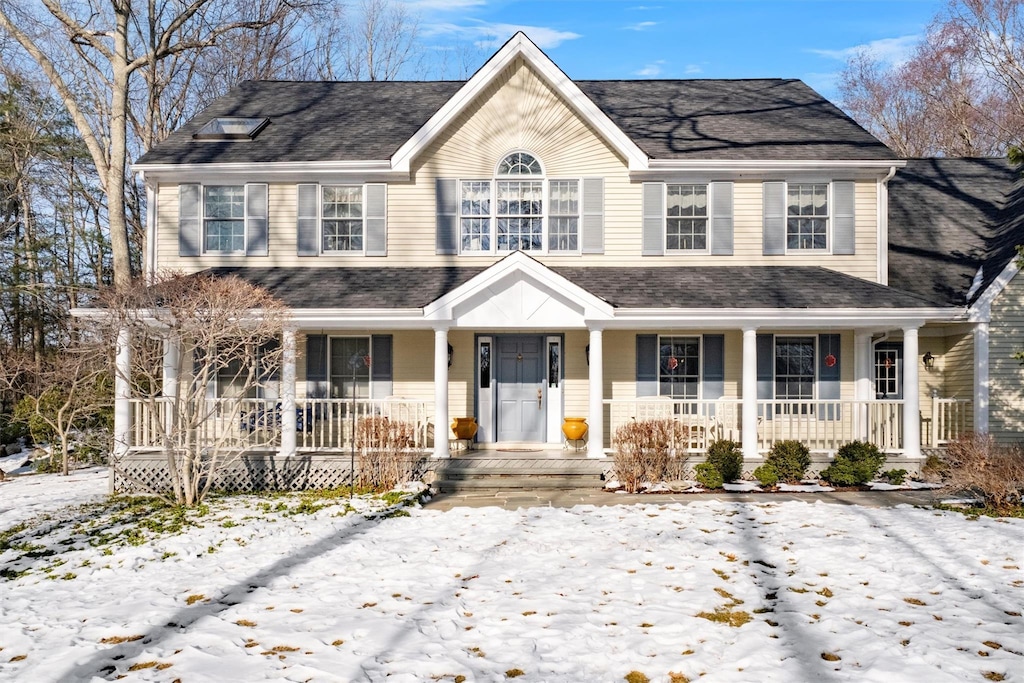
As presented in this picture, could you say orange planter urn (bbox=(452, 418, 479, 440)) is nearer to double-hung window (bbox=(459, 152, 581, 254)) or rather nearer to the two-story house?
the two-story house

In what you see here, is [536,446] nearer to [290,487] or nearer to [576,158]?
[290,487]

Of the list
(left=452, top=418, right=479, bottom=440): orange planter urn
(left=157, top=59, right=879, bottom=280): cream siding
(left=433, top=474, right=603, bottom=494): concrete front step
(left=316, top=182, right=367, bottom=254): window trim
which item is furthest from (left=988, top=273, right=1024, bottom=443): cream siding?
(left=316, top=182, right=367, bottom=254): window trim

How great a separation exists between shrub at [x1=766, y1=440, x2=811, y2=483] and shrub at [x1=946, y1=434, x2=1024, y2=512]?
208 centimetres

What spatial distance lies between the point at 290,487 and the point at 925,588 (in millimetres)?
9140

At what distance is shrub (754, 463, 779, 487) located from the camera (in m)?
12.0

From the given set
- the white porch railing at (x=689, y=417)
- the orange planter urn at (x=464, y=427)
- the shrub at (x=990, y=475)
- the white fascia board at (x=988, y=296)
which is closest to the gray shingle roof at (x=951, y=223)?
the white fascia board at (x=988, y=296)

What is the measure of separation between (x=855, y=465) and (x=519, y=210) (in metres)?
7.24

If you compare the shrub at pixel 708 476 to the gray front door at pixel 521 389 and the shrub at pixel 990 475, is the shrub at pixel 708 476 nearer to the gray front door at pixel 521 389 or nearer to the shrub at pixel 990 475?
the shrub at pixel 990 475

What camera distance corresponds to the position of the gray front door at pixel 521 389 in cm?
1429

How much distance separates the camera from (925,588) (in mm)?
6723

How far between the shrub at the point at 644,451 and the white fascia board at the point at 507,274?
1885mm

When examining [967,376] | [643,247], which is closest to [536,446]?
[643,247]

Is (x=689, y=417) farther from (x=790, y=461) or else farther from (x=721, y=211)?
(x=721, y=211)

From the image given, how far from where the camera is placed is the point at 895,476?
12219mm
